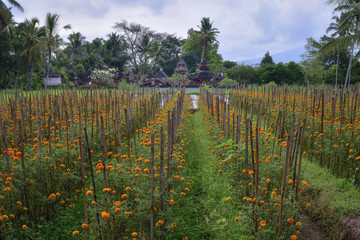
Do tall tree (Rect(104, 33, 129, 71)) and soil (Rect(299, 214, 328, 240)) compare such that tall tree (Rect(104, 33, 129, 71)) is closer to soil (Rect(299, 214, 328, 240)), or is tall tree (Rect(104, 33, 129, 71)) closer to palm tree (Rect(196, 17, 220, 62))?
palm tree (Rect(196, 17, 220, 62))

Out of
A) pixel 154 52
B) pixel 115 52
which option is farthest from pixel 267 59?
pixel 115 52

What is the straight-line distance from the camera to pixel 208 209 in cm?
348

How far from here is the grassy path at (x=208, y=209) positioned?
2814 millimetres

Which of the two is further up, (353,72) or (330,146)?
(353,72)

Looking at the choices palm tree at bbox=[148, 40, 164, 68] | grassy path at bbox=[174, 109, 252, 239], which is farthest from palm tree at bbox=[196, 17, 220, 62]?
grassy path at bbox=[174, 109, 252, 239]

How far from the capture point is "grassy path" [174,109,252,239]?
281cm

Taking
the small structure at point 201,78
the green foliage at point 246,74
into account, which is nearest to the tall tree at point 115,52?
the small structure at point 201,78

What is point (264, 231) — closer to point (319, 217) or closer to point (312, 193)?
point (319, 217)

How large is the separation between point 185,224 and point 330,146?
3.33 metres

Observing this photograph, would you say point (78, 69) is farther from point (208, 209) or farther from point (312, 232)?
point (312, 232)

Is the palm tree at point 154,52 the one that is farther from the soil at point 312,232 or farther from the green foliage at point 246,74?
the soil at point 312,232

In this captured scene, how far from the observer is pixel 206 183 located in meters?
4.25

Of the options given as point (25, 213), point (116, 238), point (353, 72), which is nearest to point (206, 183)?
point (116, 238)

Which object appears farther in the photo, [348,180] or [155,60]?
[155,60]
